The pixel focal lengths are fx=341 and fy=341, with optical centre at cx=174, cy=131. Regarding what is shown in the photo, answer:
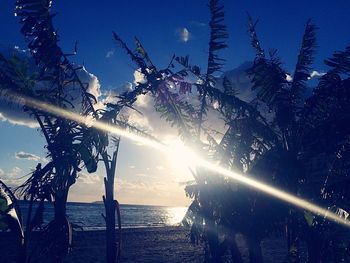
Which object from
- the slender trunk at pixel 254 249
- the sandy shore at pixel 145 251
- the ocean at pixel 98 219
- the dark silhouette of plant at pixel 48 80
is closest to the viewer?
the dark silhouette of plant at pixel 48 80

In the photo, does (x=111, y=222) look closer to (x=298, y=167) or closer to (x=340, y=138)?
(x=298, y=167)

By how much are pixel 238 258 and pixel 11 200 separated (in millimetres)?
4558

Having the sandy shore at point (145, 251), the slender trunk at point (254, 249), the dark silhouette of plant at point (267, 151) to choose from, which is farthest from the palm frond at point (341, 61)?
the sandy shore at point (145, 251)

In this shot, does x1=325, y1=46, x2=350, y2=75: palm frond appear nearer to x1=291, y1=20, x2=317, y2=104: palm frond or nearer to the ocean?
x1=291, y1=20, x2=317, y2=104: palm frond

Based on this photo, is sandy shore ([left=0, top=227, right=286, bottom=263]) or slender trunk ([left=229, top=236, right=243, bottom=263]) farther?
sandy shore ([left=0, top=227, right=286, bottom=263])

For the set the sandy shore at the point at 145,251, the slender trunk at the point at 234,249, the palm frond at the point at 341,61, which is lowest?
the sandy shore at the point at 145,251

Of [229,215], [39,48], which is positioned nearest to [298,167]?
[229,215]

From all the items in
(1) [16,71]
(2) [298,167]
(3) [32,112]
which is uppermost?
(1) [16,71]

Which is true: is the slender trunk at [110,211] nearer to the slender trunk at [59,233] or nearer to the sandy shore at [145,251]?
the slender trunk at [59,233]

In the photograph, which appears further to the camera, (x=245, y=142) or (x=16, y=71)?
(x=245, y=142)

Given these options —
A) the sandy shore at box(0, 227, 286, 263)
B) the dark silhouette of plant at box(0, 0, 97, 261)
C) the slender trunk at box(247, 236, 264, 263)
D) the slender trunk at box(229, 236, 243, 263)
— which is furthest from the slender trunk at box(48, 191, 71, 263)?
the sandy shore at box(0, 227, 286, 263)

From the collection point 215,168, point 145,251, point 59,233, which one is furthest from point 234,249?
point 145,251

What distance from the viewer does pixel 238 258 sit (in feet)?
23.4

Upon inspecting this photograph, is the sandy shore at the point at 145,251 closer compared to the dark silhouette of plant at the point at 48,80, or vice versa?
the dark silhouette of plant at the point at 48,80
